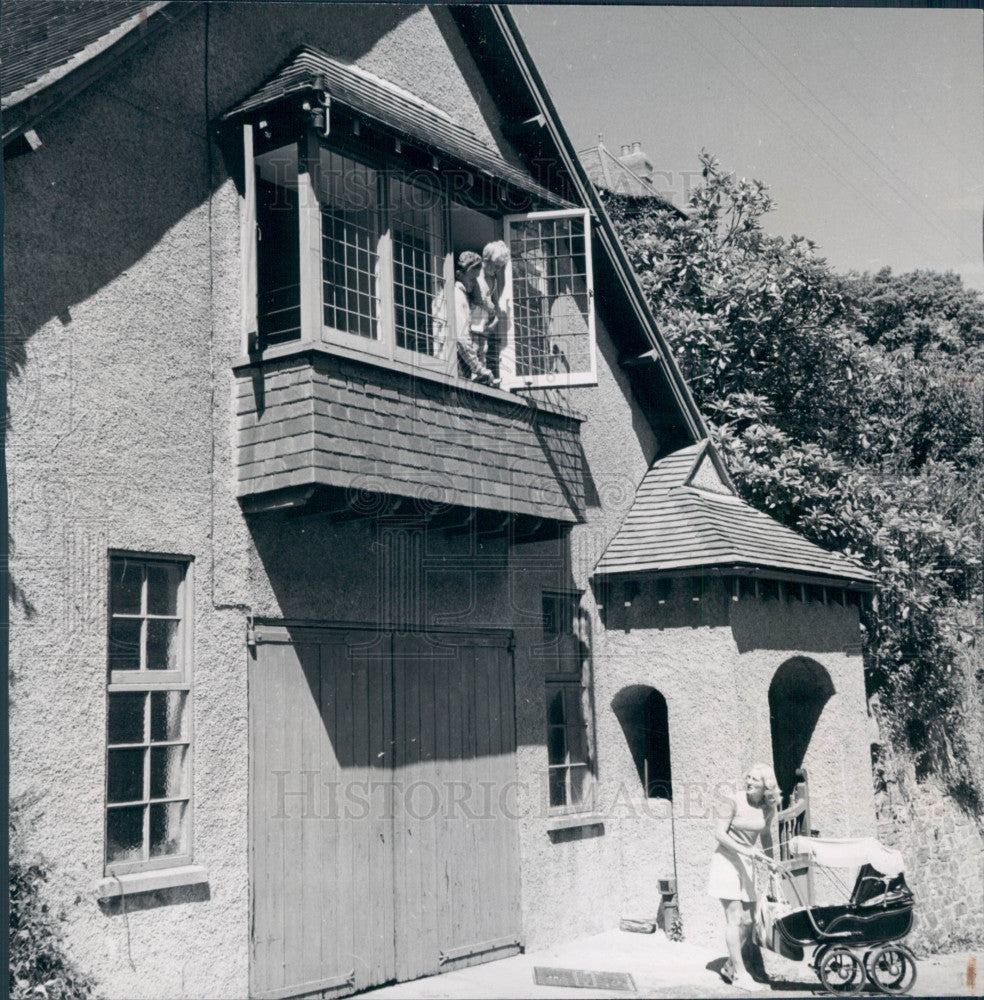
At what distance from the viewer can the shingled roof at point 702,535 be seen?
12.4m

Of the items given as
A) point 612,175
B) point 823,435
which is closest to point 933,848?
point 823,435

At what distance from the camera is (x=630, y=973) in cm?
1075

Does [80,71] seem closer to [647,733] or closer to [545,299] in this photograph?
[545,299]

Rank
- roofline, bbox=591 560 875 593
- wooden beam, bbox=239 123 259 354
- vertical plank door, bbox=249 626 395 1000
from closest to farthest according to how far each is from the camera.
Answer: vertical plank door, bbox=249 626 395 1000, wooden beam, bbox=239 123 259 354, roofline, bbox=591 560 875 593

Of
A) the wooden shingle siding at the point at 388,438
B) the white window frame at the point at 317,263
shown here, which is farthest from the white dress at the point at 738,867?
the white window frame at the point at 317,263

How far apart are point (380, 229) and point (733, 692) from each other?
5634 mm

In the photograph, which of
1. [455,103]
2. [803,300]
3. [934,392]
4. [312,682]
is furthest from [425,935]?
[934,392]

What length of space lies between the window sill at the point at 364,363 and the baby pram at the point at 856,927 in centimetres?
480

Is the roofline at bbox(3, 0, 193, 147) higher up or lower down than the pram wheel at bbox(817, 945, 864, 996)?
higher up

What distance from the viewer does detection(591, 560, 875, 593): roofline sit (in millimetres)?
12102

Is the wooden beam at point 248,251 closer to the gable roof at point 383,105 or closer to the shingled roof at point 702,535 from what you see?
the gable roof at point 383,105

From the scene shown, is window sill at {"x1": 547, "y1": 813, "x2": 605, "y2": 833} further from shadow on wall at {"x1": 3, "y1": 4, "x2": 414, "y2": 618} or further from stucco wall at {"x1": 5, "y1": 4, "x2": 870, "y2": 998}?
shadow on wall at {"x1": 3, "y1": 4, "x2": 414, "y2": 618}

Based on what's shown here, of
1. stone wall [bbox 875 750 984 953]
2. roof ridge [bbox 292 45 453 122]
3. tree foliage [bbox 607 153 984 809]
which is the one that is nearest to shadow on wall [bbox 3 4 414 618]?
roof ridge [bbox 292 45 453 122]

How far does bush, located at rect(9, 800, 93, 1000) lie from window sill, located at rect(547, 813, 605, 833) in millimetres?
5373
